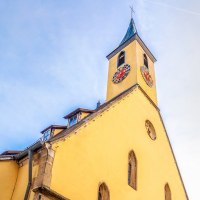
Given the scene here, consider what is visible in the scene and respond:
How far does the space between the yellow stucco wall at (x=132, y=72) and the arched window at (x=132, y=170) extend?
6240 millimetres

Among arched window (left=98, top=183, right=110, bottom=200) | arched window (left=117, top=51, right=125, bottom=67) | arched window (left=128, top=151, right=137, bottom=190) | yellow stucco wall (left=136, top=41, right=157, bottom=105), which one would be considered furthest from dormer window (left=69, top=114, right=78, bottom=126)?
arched window (left=117, top=51, right=125, bottom=67)

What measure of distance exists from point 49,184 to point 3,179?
3244 millimetres

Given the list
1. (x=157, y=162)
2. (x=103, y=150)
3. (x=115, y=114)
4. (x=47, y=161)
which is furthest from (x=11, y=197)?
(x=157, y=162)

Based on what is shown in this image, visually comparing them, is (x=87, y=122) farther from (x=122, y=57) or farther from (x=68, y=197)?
(x=122, y=57)

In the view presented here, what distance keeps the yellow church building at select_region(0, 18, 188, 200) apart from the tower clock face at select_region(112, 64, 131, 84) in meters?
0.10

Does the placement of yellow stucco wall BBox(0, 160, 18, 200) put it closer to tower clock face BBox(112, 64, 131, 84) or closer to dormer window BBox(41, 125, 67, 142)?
dormer window BBox(41, 125, 67, 142)

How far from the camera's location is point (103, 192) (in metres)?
12.0

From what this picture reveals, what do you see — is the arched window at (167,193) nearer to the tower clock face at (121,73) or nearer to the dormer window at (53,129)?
the dormer window at (53,129)

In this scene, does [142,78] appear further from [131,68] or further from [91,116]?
[91,116]

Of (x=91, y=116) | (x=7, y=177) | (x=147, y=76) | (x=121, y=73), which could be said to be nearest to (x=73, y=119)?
(x=91, y=116)

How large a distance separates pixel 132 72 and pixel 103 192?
34.5 feet

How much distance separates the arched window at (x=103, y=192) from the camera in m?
11.9

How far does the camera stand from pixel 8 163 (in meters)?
12.8

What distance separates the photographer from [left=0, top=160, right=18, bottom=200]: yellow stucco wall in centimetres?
1191
